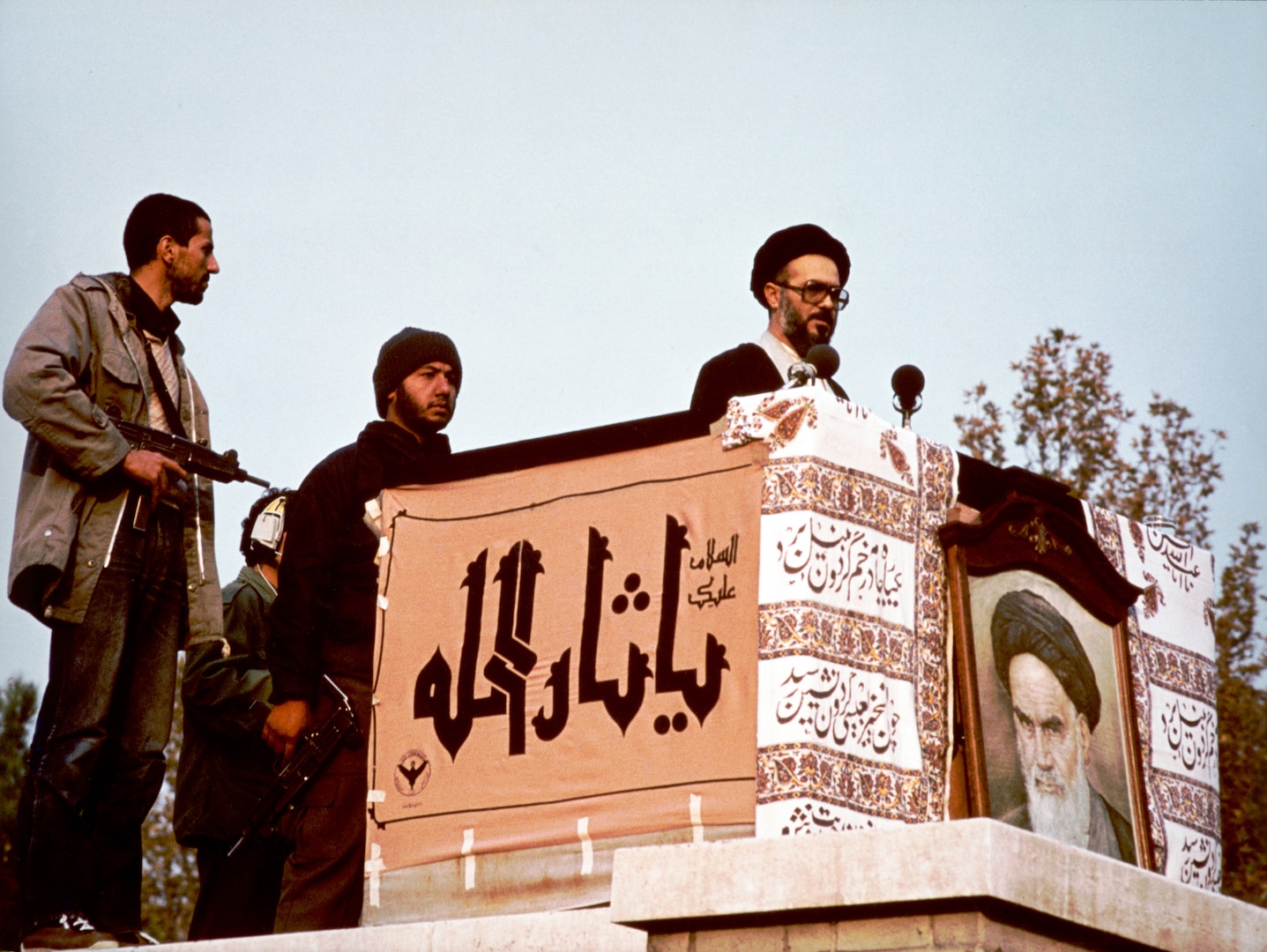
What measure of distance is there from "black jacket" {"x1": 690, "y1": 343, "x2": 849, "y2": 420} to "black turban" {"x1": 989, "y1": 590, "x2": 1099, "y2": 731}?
101 cm

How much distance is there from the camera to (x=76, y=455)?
573 cm

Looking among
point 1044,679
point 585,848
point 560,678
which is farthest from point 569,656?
point 1044,679

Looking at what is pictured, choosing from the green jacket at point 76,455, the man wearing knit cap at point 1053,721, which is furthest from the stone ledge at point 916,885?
the green jacket at point 76,455

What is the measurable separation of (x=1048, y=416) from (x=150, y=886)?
425 inches

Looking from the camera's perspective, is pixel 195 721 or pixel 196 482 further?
pixel 195 721

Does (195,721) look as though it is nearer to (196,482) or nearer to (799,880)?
(196,482)

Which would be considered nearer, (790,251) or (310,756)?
(310,756)

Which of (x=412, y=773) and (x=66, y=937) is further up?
(x=412, y=773)

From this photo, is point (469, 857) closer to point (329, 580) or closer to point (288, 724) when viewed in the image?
point (288, 724)

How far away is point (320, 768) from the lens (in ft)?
19.4

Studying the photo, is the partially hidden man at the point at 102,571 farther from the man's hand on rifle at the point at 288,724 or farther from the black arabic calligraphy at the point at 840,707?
the black arabic calligraphy at the point at 840,707

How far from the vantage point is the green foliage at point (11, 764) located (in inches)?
801

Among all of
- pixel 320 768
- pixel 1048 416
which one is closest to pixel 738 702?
pixel 320 768

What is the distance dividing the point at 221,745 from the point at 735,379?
90.0 inches
